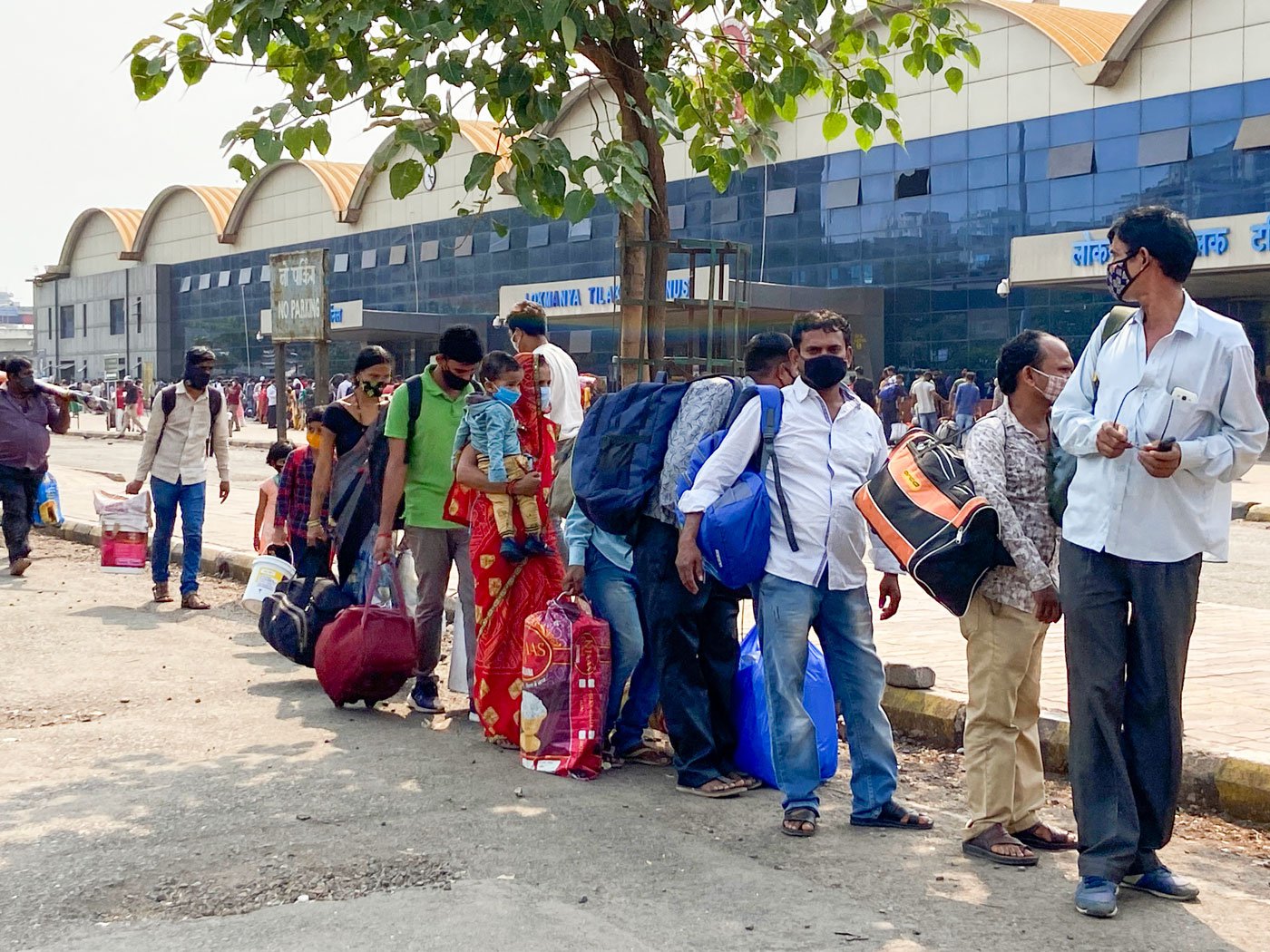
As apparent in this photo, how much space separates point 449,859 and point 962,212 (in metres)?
33.1

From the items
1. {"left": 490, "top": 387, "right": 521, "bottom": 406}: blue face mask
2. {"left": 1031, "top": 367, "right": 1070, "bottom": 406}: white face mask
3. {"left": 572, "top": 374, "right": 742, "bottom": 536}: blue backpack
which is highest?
{"left": 1031, "top": 367, "right": 1070, "bottom": 406}: white face mask

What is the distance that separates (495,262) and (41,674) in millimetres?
43760

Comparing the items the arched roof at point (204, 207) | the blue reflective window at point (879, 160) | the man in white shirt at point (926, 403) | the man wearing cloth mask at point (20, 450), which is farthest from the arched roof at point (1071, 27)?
the arched roof at point (204, 207)

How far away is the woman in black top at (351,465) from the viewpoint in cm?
756

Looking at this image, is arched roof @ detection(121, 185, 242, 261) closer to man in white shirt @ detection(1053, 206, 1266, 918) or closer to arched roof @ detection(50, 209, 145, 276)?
arched roof @ detection(50, 209, 145, 276)

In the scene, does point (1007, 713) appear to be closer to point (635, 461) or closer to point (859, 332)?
point (635, 461)

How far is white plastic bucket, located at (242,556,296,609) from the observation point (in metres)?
8.01

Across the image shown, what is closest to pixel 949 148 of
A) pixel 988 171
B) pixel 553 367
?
pixel 988 171

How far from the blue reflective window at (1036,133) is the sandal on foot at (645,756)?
3012cm

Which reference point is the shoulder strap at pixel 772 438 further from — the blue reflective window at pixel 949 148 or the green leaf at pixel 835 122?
the blue reflective window at pixel 949 148

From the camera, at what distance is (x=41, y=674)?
24.8ft

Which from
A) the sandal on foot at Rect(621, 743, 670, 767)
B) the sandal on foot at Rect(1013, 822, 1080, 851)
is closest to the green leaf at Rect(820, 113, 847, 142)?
the sandal on foot at Rect(621, 743, 670, 767)

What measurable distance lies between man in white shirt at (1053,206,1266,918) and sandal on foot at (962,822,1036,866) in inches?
14.0

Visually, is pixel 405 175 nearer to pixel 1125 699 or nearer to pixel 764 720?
pixel 764 720
